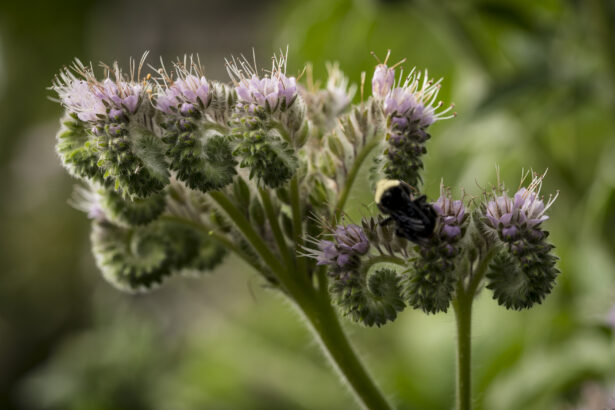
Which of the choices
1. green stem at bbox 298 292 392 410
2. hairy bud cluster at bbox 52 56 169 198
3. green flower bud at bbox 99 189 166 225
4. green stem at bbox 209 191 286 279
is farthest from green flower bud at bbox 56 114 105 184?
green stem at bbox 298 292 392 410

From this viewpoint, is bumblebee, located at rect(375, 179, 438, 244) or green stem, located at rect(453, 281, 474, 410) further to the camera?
green stem, located at rect(453, 281, 474, 410)

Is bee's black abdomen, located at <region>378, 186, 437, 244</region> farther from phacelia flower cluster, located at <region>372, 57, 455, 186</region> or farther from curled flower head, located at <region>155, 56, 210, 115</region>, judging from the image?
curled flower head, located at <region>155, 56, 210, 115</region>

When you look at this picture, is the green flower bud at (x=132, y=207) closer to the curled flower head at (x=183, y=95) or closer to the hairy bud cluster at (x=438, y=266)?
the curled flower head at (x=183, y=95)

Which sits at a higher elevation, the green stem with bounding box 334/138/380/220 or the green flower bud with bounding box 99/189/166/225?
the green stem with bounding box 334/138/380/220

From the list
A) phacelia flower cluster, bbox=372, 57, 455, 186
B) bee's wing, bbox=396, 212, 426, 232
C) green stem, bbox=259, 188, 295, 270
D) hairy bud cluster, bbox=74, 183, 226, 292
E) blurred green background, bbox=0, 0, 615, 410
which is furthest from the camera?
blurred green background, bbox=0, 0, 615, 410

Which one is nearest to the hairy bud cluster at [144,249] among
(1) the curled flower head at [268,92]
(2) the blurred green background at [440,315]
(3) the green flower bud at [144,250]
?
(3) the green flower bud at [144,250]

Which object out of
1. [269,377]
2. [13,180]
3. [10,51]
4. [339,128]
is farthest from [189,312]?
[339,128]

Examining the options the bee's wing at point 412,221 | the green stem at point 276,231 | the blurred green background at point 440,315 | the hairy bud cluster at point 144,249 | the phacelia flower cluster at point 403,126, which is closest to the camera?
the bee's wing at point 412,221
